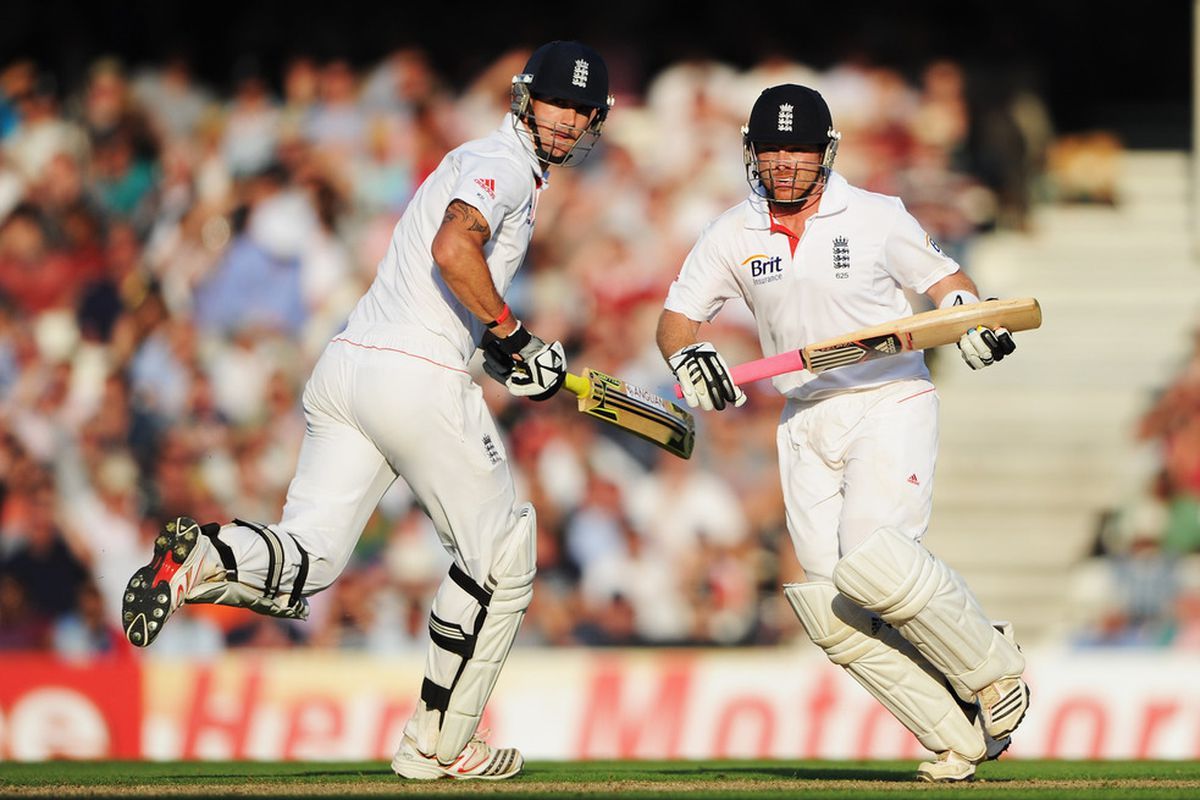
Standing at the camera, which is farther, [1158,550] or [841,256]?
[1158,550]

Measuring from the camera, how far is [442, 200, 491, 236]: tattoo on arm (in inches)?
216

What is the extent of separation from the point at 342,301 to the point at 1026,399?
436 cm

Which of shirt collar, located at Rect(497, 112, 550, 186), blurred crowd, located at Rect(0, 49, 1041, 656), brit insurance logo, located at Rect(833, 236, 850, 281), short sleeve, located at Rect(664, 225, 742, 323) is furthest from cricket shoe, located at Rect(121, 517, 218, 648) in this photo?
blurred crowd, located at Rect(0, 49, 1041, 656)

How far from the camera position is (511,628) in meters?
5.83

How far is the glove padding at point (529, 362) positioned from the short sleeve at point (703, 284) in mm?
599

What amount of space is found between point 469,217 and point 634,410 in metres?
0.95

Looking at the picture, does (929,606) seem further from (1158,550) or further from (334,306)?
(334,306)

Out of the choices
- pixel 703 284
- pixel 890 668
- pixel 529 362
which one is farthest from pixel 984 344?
pixel 529 362

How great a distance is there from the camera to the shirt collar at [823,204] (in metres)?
5.93

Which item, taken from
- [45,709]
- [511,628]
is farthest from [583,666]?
[511,628]

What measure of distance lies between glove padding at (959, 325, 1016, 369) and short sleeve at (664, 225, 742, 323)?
81 cm

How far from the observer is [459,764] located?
5.85 metres

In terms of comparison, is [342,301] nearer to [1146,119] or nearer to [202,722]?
[202,722]

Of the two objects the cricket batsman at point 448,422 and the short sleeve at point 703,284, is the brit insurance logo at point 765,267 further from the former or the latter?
the cricket batsman at point 448,422
